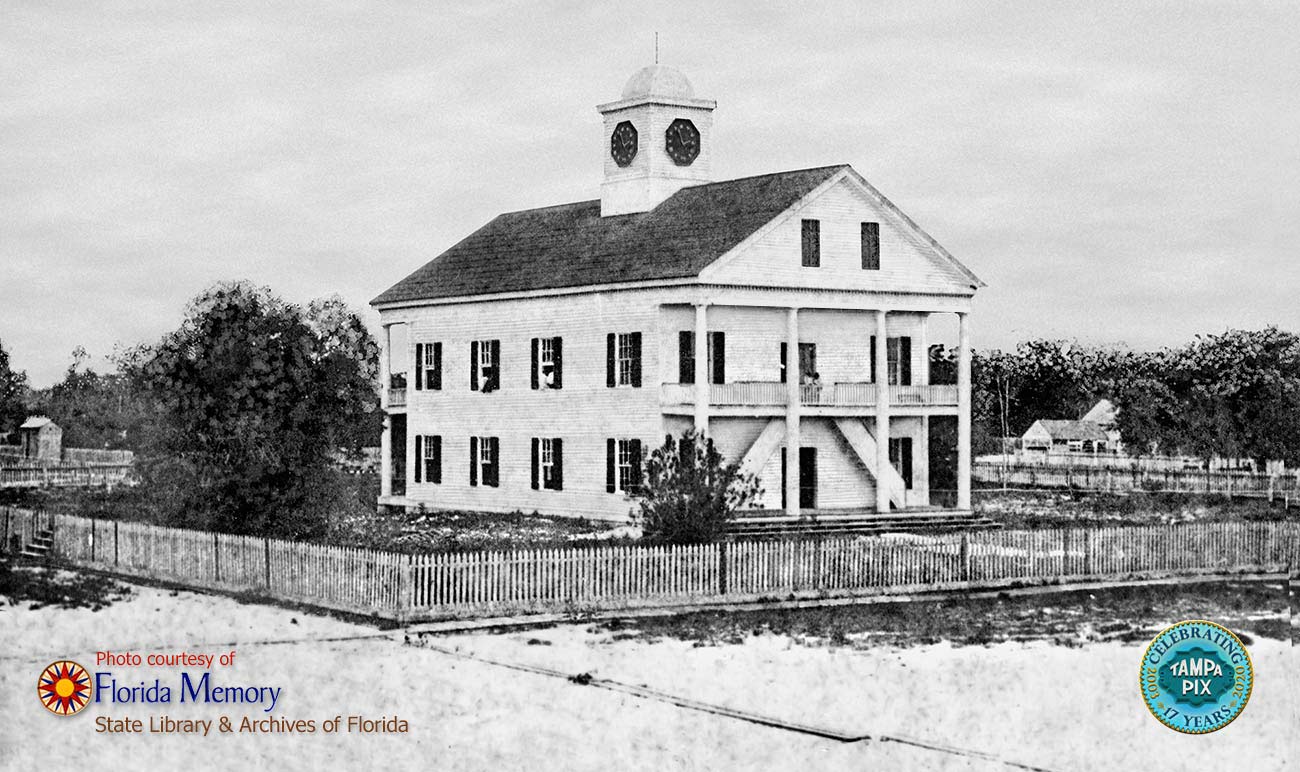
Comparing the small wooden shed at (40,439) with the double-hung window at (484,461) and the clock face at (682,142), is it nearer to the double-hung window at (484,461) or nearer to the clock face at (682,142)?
the double-hung window at (484,461)

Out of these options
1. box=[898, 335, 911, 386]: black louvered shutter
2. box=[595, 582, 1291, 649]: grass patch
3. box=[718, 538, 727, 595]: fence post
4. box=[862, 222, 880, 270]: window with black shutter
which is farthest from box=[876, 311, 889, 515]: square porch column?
box=[718, 538, 727, 595]: fence post

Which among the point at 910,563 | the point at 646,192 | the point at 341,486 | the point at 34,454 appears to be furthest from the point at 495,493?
the point at 34,454

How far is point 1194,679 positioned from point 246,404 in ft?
62.3

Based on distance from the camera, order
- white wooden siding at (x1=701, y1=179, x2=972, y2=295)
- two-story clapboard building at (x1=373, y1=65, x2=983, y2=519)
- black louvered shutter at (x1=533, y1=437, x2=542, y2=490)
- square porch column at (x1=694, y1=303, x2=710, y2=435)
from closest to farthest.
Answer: square porch column at (x1=694, y1=303, x2=710, y2=435), white wooden siding at (x1=701, y1=179, x2=972, y2=295), two-story clapboard building at (x1=373, y1=65, x2=983, y2=519), black louvered shutter at (x1=533, y1=437, x2=542, y2=490)

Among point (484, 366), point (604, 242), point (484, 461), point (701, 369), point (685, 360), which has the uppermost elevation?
point (604, 242)

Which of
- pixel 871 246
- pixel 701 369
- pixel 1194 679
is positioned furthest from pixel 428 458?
pixel 1194 679

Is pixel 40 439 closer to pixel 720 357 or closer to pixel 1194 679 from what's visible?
pixel 720 357

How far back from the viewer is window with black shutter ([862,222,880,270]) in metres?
43.7

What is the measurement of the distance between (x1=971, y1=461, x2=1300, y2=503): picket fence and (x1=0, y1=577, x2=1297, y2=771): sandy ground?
111 feet

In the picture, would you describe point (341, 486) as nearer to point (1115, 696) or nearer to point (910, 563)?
point (910, 563)

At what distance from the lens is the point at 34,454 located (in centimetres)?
8256

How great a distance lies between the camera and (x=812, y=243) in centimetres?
4291

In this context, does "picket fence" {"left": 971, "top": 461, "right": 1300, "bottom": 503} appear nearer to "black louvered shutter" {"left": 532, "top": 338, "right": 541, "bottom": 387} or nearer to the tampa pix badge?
"black louvered shutter" {"left": 532, "top": 338, "right": 541, "bottom": 387}

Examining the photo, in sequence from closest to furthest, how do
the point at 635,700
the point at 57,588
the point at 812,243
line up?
the point at 635,700 < the point at 57,588 < the point at 812,243
